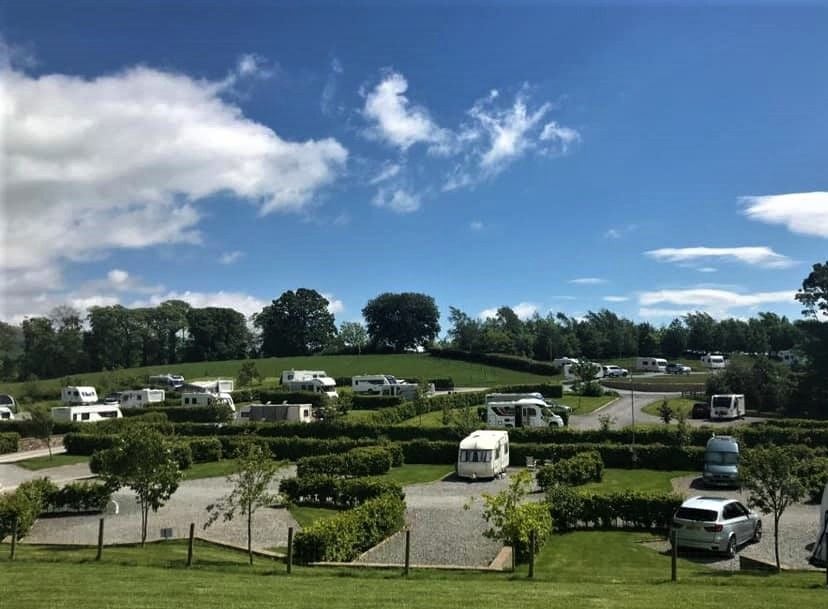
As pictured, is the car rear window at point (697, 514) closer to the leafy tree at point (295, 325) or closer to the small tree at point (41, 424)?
the small tree at point (41, 424)

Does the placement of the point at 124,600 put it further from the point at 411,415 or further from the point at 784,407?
the point at 784,407

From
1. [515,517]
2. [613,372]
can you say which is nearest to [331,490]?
[515,517]

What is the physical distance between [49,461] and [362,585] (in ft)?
99.4

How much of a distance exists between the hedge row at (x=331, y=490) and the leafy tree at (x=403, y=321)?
102776 mm

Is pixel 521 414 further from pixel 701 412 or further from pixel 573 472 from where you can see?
pixel 573 472

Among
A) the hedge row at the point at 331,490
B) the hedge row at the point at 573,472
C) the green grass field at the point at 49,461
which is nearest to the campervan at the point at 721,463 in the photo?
the hedge row at the point at 573,472

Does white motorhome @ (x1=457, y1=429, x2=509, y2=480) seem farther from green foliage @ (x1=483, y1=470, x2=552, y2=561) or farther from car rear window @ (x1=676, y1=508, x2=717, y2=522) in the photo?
green foliage @ (x1=483, y1=470, x2=552, y2=561)

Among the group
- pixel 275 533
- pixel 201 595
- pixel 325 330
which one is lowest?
pixel 275 533

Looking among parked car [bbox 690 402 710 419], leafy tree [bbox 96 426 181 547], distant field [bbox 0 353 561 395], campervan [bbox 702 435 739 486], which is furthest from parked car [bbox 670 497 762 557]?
distant field [bbox 0 353 561 395]

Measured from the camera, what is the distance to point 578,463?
26.4 m

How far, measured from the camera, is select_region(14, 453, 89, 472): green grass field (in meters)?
34.3

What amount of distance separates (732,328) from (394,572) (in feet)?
366

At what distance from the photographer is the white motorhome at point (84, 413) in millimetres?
46750

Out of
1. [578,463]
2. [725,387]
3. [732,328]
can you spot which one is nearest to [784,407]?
[725,387]
